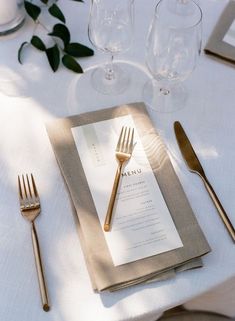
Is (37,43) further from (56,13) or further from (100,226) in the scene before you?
(100,226)

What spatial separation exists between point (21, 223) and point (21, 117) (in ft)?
0.69

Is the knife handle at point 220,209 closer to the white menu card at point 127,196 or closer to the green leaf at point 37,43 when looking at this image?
the white menu card at point 127,196

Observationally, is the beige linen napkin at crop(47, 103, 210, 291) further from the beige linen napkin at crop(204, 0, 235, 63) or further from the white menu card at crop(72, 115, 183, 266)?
the beige linen napkin at crop(204, 0, 235, 63)

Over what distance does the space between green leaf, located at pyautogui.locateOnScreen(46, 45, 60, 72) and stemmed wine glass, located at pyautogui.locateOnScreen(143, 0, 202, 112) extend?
17 cm

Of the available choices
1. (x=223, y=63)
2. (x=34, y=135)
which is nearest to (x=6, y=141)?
(x=34, y=135)

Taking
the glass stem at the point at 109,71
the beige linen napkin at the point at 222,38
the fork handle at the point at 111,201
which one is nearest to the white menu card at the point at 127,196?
the fork handle at the point at 111,201

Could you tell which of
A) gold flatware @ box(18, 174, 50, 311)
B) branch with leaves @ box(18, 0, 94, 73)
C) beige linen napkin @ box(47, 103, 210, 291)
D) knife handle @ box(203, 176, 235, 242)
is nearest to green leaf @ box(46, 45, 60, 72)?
branch with leaves @ box(18, 0, 94, 73)

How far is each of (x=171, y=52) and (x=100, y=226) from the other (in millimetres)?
307

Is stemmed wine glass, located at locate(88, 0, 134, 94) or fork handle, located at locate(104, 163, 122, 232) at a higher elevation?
stemmed wine glass, located at locate(88, 0, 134, 94)

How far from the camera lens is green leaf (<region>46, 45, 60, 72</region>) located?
0.87 meters

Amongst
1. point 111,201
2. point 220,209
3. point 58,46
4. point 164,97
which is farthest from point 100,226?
point 58,46

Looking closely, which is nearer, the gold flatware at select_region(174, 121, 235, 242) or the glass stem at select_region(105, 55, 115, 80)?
the gold flatware at select_region(174, 121, 235, 242)

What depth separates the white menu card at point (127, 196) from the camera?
679 mm

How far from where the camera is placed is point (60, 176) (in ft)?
2.46
